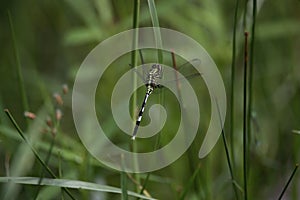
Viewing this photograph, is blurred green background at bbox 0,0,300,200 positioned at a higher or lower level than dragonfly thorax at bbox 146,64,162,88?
higher

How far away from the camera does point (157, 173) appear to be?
4.44ft

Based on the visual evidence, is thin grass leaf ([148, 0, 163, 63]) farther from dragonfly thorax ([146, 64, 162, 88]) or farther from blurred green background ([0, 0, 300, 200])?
blurred green background ([0, 0, 300, 200])

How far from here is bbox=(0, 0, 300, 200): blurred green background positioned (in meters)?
1.14

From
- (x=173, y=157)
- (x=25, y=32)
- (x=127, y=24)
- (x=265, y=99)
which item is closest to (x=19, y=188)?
(x=173, y=157)

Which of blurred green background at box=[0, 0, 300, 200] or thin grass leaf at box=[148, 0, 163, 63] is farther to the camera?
blurred green background at box=[0, 0, 300, 200]

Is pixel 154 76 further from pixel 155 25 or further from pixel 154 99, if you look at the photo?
pixel 154 99

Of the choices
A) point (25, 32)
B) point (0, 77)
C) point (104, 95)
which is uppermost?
point (25, 32)

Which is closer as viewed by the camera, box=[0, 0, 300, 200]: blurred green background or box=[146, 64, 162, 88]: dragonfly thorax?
box=[146, 64, 162, 88]: dragonfly thorax

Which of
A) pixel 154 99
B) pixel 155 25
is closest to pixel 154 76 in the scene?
pixel 155 25

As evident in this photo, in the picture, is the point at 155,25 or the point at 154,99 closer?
the point at 155,25

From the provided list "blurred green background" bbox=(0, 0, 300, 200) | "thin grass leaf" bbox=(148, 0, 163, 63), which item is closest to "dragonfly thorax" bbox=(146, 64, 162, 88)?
"thin grass leaf" bbox=(148, 0, 163, 63)

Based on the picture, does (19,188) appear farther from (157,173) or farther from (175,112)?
(175,112)

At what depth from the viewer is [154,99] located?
4.46ft

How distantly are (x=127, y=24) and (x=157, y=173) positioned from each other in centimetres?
34
